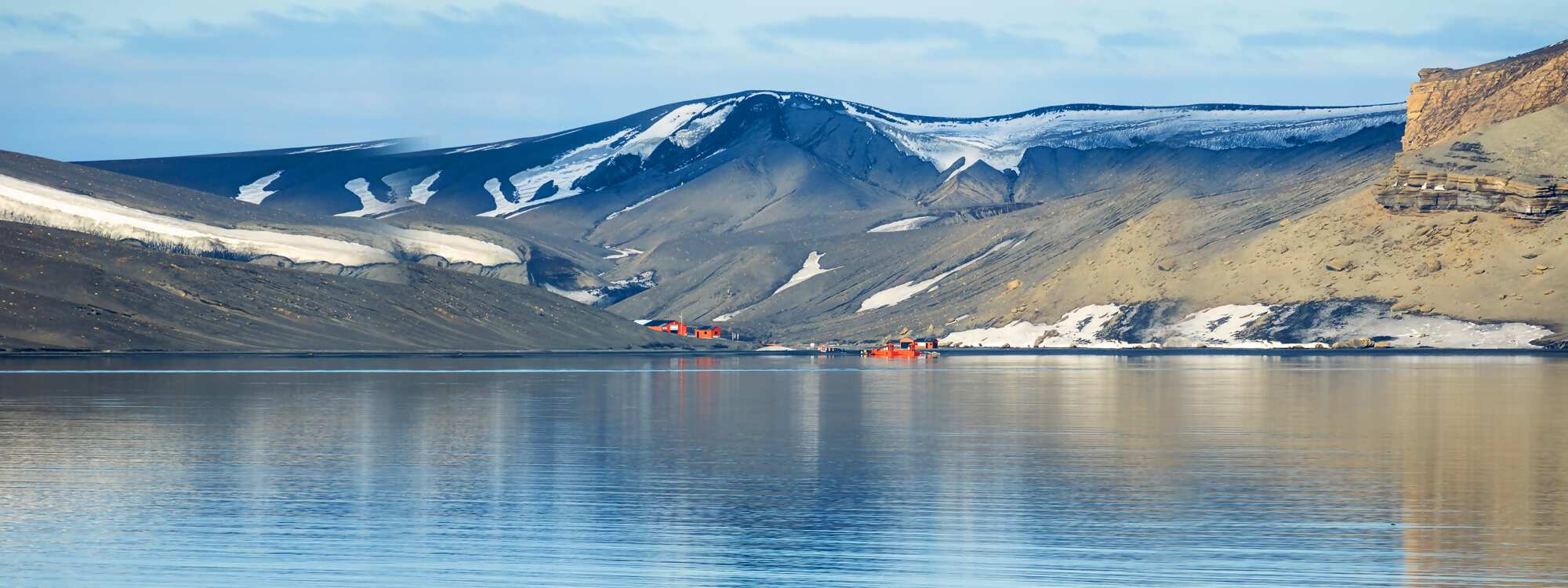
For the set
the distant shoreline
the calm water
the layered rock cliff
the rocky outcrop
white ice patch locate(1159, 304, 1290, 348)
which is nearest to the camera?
the calm water

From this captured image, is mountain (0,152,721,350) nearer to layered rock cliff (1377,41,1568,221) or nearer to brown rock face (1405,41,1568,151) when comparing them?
layered rock cliff (1377,41,1568,221)

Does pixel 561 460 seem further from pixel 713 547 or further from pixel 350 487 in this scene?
pixel 713 547

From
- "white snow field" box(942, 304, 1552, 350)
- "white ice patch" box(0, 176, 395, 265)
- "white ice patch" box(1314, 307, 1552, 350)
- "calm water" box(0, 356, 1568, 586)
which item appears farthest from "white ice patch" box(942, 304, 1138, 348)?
"calm water" box(0, 356, 1568, 586)

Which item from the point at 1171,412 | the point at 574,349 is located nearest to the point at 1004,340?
the point at 574,349

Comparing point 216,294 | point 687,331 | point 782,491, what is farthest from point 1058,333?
point 782,491

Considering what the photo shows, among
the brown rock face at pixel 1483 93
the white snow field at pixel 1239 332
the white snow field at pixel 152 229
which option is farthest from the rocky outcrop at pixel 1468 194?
the white snow field at pixel 152 229

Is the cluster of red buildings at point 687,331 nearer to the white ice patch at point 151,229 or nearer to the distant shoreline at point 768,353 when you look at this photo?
the distant shoreline at point 768,353

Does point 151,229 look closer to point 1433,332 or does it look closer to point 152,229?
point 152,229
